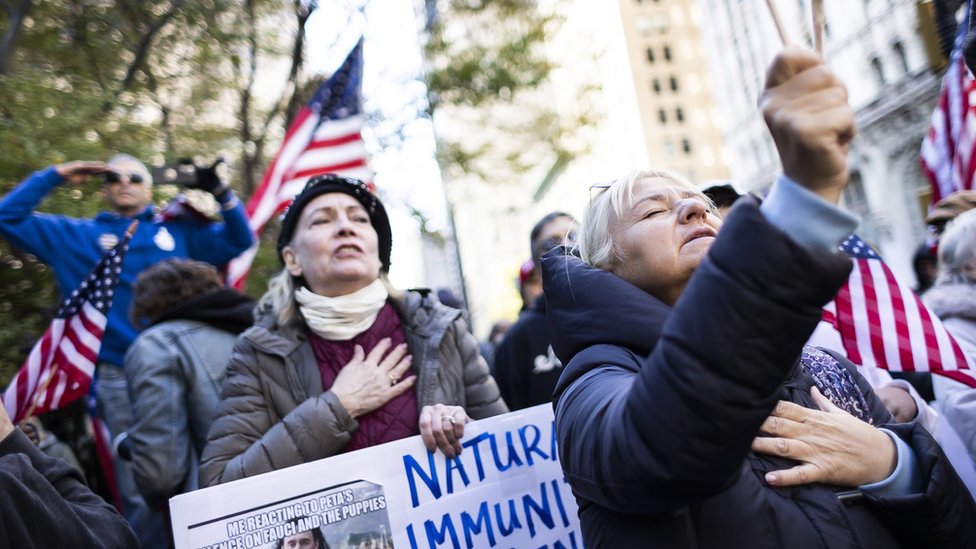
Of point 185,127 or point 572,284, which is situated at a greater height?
point 185,127

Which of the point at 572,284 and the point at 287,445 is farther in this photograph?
the point at 287,445

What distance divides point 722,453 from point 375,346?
1.81m

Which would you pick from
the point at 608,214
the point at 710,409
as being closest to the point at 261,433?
the point at 608,214

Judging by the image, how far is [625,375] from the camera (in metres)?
1.47

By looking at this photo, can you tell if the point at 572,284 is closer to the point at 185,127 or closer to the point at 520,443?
the point at 520,443

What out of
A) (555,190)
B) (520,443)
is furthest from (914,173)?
(555,190)

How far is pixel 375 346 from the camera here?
9.01 feet

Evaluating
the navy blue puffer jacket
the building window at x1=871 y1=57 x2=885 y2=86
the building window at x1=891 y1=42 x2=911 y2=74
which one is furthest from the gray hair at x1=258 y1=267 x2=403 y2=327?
the building window at x1=871 y1=57 x2=885 y2=86

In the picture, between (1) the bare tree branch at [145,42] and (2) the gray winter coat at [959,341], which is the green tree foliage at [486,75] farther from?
(2) the gray winter coat at [959,341]

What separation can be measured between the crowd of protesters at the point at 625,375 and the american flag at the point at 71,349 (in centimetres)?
24

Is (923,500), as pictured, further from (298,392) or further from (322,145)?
(322,145)

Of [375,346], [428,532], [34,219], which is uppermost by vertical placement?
[34,219]

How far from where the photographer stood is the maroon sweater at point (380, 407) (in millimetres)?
2574

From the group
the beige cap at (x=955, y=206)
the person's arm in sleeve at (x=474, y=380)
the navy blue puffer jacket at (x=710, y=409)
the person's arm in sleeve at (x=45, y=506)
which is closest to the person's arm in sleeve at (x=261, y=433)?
the person's arm in sleeve at (x=45, y=506)
